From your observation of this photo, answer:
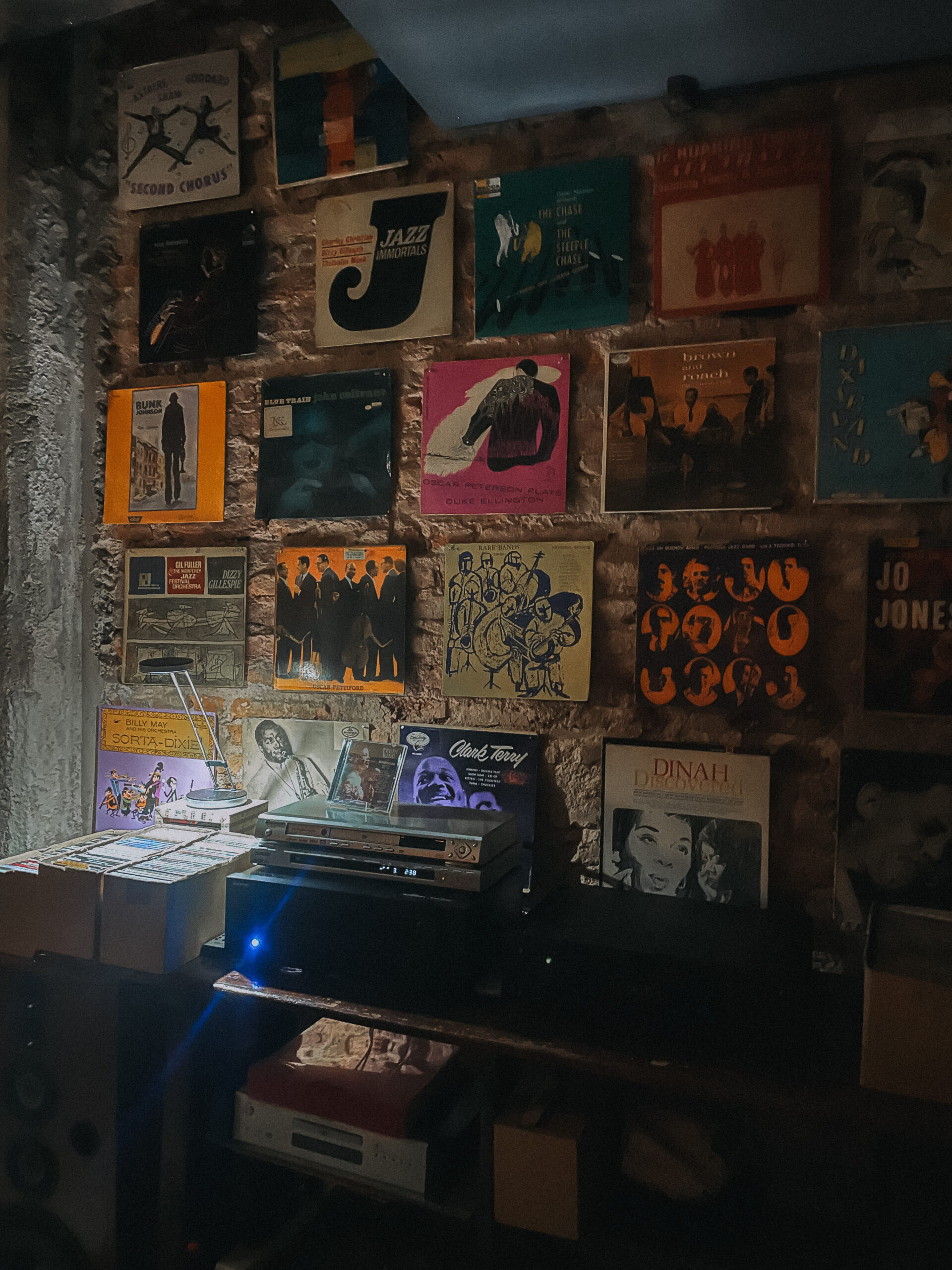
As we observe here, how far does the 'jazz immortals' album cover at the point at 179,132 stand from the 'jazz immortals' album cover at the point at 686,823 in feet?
6.06

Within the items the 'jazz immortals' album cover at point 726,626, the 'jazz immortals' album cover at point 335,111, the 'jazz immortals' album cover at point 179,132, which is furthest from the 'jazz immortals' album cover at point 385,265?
the 'jazz immortals' album cover at point 726,626

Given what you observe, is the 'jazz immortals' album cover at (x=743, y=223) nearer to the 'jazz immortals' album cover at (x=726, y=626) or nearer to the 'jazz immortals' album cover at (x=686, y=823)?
the 'jazz immortals' album cover at (x=726, y=626)

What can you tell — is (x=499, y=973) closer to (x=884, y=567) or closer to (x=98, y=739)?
(x=884, y=567)

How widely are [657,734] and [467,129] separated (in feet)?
5.00

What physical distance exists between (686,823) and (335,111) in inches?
76.7

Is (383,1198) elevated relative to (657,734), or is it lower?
lower

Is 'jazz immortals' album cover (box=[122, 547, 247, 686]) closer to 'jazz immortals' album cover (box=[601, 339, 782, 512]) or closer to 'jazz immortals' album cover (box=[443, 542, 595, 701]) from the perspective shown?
'jazz immortals' album cover (box=[443, 542, 595, 701])

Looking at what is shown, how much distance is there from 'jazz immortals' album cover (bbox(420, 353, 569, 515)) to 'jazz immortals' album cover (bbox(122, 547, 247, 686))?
608mm

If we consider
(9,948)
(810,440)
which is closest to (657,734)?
(810,440)

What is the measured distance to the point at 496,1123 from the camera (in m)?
1.59

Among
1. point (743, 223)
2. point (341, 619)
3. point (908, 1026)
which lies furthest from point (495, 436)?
point (908, 1026)

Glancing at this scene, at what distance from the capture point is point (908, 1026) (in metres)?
1.35

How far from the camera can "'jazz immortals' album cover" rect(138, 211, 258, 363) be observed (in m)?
2.31

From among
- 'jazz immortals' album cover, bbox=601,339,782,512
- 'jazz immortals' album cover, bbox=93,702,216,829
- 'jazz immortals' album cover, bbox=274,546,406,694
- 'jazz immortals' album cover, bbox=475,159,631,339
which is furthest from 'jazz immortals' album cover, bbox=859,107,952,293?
'jazz immortals' album cover, bbox=93,702,216,829
